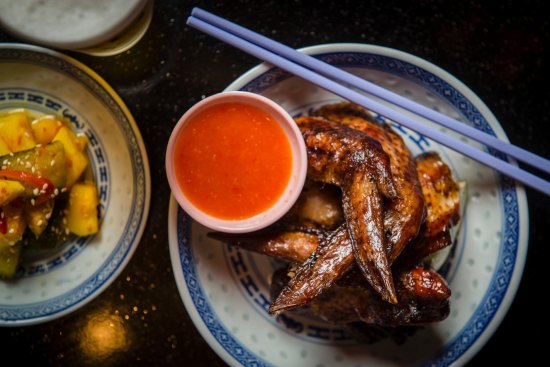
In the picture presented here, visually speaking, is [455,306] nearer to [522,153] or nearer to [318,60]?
[522,153]

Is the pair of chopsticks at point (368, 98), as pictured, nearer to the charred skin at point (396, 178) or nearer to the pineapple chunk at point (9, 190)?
the charred skin at point (396, 178)

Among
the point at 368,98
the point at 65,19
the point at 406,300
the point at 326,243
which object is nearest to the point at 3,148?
the point at 65,19

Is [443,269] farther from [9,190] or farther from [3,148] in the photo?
[3,148]

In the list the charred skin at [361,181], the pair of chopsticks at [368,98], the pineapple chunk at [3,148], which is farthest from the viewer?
the pineapple chunk at [3,148]

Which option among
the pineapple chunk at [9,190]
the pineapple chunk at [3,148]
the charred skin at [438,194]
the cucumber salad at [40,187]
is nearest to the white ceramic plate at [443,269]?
the charred skin at [438,194]

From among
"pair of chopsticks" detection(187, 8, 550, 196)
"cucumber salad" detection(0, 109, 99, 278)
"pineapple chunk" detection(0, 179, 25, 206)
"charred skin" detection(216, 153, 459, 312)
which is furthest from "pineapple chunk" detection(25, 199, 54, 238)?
"pair of chopsticks" detection(187, 8, 550, 196)
